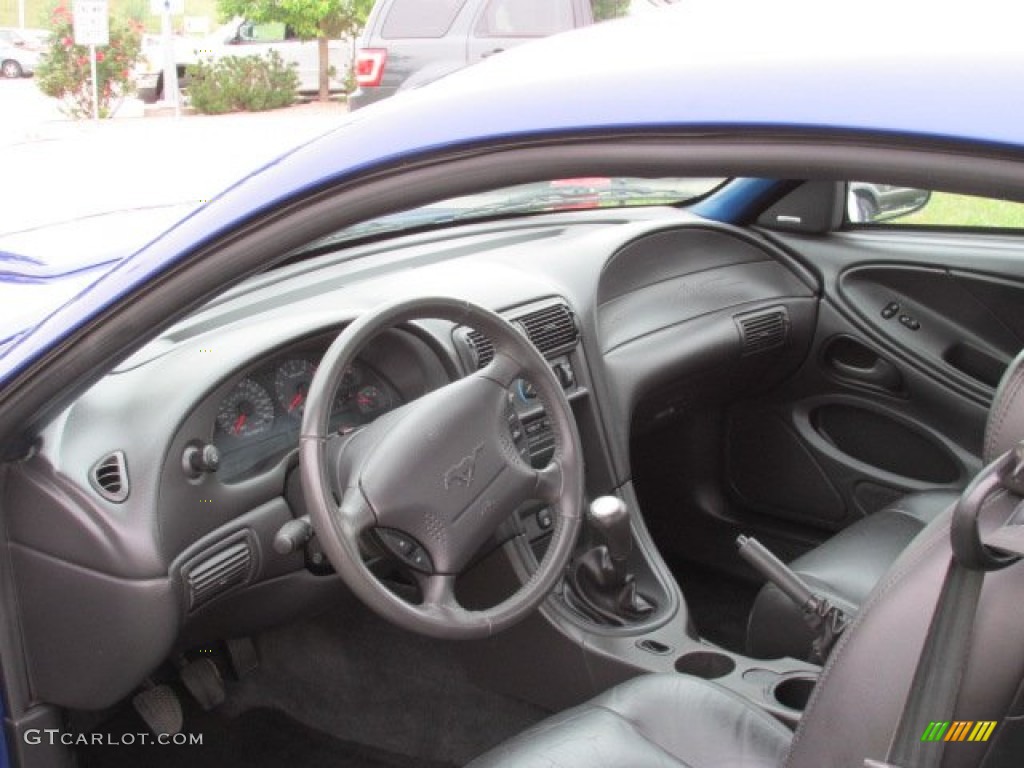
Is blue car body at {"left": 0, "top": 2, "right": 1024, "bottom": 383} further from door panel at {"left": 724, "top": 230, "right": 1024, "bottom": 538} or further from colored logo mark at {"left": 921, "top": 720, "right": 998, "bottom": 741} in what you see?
door panel at {"left": 724, "top": 230, "right": 1024, "bottom": 538}

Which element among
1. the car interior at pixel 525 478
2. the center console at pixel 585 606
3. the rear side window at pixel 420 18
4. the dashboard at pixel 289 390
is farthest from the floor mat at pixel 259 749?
the rear side window at pixel 420 18

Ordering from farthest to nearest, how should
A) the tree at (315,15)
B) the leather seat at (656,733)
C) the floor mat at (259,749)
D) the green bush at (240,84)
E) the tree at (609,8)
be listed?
the tree at (315,15) → the green bush at (240,84) → the tree at (609,8) → the floor mat at (259,749) → the leather seat at (656,733)

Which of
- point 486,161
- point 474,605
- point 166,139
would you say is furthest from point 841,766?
point 166,139

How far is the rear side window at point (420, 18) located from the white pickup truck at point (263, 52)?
818 cm

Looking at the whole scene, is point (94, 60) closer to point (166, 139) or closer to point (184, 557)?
point (166, 139)

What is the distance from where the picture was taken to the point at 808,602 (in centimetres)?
228

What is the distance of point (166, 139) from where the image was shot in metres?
4.99

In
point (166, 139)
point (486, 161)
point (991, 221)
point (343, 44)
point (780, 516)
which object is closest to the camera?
point (486, 161)

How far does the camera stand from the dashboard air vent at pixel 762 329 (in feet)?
10.4

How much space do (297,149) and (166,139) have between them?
12.8 feet

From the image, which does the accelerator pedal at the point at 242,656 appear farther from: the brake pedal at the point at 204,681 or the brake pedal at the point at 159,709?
the brake pedal at the point at 159,709

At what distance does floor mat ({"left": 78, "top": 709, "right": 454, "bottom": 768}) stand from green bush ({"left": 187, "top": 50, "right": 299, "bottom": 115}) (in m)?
13.3

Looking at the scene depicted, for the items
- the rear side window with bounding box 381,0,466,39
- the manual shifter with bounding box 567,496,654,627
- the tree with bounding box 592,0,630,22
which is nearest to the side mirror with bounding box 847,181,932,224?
the manual shifter with bounding box 567,496,654,627

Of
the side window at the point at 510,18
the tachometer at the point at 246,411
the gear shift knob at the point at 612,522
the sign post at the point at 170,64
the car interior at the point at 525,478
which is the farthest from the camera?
the sign post at the point at 170,64
